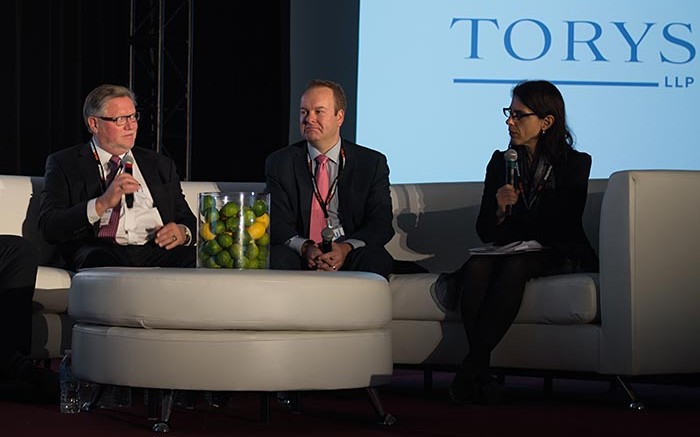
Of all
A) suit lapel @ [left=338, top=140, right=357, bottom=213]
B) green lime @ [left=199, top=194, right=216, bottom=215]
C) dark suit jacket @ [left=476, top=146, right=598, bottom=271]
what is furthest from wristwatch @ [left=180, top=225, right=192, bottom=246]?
dark suit jacket @ [left=476, top=146, right=598, bottom=271]

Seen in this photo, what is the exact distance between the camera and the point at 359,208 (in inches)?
170

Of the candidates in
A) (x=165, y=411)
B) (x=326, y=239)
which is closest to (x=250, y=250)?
(x=165, y=411)

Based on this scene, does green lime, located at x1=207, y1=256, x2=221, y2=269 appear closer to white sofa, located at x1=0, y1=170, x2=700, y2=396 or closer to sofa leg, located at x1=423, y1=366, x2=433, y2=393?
white sofa, located at x1=0, y1=170, x2=700, y2=396

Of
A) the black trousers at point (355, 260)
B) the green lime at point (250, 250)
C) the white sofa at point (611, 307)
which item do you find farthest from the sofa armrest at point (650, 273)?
the green lime at point (250, 250)

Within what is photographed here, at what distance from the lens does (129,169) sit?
4.34m

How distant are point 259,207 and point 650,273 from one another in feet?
3.86

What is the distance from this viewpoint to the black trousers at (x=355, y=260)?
4.08 metres

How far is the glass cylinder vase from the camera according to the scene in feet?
11.1

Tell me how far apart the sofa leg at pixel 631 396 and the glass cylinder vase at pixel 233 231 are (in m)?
1.11

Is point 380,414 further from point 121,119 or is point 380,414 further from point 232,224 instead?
point 121,119

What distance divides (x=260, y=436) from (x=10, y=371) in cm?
102

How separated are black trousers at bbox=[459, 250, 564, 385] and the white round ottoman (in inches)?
27.5

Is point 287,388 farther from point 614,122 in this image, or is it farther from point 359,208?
point 614,122

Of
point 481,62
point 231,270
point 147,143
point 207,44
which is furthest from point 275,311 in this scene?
point 207,44
